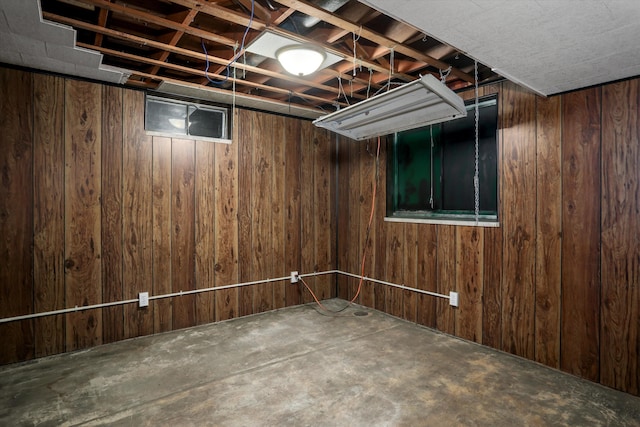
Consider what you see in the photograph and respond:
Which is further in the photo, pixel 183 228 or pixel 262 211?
pixel 262 211

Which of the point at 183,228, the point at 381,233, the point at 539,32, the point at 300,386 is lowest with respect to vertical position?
the point at 300,386

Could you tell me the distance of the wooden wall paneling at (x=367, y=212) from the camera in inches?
163

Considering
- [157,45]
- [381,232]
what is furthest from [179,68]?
[381,232]

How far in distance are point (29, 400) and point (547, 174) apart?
3994 mm

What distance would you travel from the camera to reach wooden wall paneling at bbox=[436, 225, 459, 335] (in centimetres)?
329

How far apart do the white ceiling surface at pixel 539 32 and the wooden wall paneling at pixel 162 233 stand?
2.60 meters

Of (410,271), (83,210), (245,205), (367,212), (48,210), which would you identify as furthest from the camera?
(367,212)

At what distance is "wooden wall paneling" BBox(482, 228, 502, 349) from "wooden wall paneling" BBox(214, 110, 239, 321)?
254 centimetres

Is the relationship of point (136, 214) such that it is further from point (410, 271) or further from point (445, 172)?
point (445, 172)

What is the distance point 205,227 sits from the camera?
359 centimetres

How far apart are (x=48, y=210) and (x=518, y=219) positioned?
12.9 ft

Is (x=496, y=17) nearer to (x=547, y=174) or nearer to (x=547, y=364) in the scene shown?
(x=547, y=174)

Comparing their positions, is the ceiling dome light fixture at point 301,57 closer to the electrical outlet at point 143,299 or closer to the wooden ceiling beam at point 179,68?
the wooden ceiling beam at point 179,68

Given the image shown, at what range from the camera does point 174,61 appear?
2.86m
